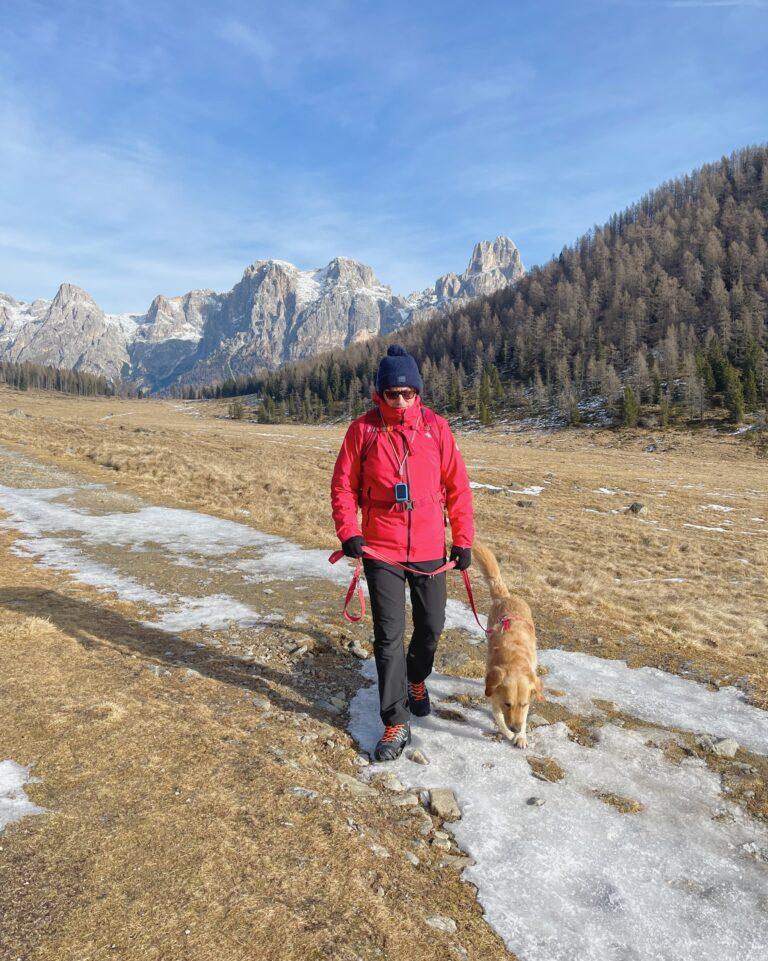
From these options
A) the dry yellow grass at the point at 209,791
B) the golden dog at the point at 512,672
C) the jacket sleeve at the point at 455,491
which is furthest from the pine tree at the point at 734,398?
the jacket sleeve at the point at 455,491

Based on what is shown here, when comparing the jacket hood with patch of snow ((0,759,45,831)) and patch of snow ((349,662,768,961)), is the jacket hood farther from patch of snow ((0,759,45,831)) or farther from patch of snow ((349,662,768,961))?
patch of snow ((0,759,45,831))

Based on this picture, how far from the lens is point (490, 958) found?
2738mm

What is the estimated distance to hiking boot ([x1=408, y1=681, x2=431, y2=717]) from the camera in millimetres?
5324

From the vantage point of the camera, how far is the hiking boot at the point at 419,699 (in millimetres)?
5324

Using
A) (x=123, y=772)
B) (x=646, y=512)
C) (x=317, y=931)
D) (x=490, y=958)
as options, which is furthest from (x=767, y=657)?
(x=646, y=512)

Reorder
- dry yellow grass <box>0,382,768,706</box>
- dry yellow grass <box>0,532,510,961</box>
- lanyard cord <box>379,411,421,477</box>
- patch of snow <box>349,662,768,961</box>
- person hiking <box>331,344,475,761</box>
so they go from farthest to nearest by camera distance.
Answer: dry yellow grass <box>0,382,768,706</box>
lanyard cord <box>379,411,421,477</box>
person hiking <box>331,344,475,761</box>
patch of snow <box>349,662,768,961</box>
dry yellow grass <box>0,532,510,961</box>

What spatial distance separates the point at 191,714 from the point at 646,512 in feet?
82.5

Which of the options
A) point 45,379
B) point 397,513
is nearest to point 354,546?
point 397,513

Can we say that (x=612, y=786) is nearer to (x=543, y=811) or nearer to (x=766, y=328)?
(x=543, y=811)

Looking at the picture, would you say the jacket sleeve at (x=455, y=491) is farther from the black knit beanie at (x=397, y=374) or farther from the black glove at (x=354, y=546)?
the black glove at (x=354, y=546)

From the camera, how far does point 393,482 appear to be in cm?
485

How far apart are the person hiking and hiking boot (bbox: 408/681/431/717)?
45cm

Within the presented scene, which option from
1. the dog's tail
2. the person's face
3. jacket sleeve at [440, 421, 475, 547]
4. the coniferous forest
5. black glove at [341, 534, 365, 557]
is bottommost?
the dog's tail

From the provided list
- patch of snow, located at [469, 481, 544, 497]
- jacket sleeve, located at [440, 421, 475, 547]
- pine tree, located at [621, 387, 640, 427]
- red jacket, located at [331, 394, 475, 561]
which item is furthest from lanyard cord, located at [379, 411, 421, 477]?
pine tree, located at [621, 387, 640, 427]
